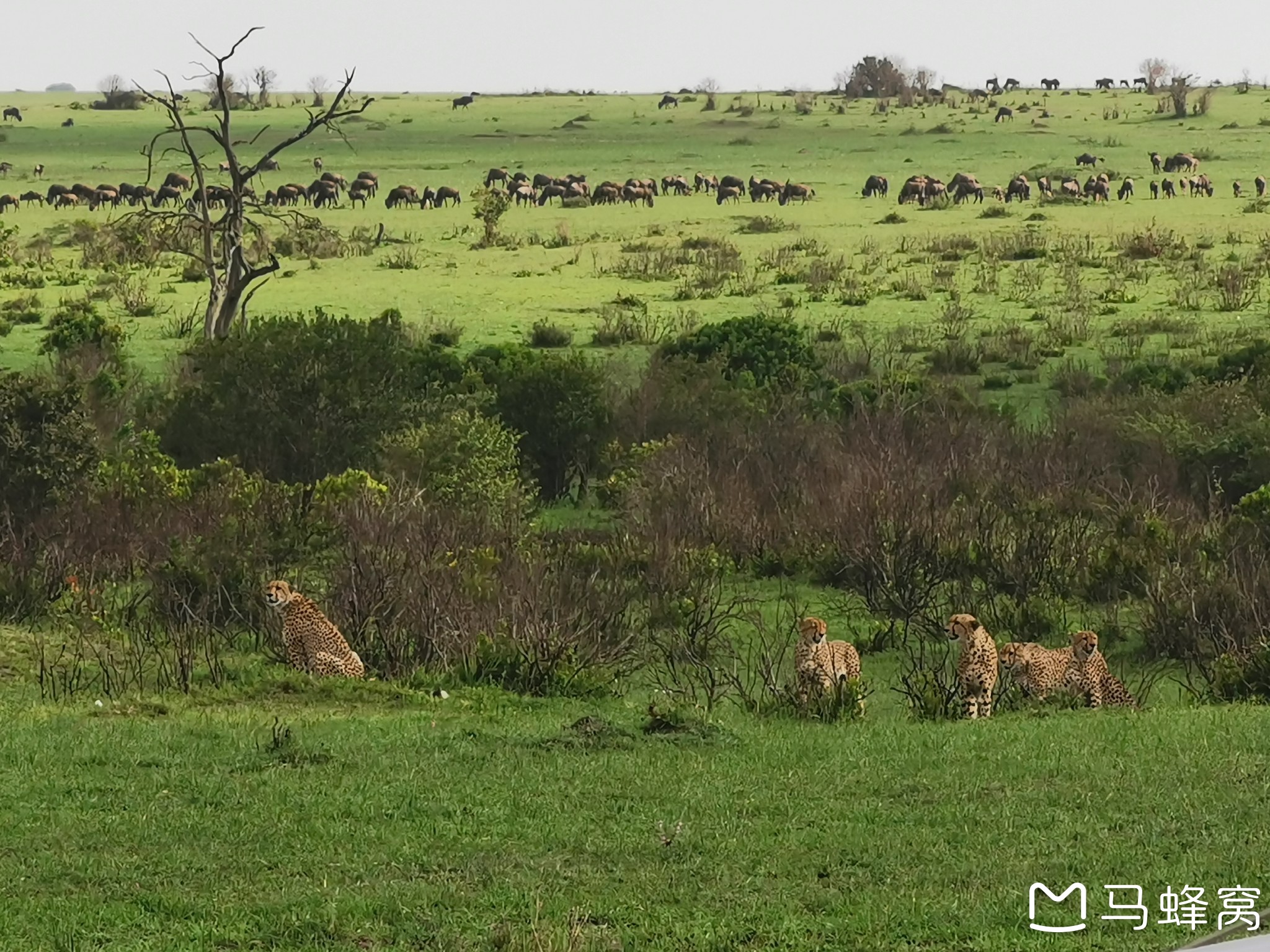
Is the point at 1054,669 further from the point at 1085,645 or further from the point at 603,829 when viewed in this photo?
the point at 603,829

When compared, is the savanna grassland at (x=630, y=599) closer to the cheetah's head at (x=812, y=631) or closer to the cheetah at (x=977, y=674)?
the cheetah at (x=977, y=674)

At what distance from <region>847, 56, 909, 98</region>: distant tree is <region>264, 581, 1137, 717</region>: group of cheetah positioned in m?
95.0

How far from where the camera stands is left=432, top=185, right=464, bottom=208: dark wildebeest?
53312 millimetres

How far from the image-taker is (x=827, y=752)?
8.47 m

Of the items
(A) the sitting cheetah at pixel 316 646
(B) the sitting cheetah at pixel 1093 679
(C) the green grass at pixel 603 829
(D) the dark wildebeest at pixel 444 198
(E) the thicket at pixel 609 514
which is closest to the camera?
(C) the green grass at pixel 603 829

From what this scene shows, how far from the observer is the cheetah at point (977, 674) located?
33.1ft

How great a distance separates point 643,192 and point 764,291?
864 inches

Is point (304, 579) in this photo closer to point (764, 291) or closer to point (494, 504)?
point (494, 504)

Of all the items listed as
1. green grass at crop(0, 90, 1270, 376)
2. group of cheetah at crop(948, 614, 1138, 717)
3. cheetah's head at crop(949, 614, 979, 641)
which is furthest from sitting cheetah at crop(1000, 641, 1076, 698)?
green grass at crop(0, 90, 1270, 376)

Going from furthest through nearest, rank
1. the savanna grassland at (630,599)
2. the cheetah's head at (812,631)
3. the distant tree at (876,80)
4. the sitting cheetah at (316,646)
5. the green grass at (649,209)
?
1. the distant tree at (876,80)
2. the green grass at (649,209)
3. the sitting cheetah at (316,646)
4. the cheetah's head at (812,631)
5. the savanna grassland at (630,599)

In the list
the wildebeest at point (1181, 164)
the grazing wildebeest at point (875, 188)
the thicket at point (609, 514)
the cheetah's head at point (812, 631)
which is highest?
the wildebeest at point (1181, 164)

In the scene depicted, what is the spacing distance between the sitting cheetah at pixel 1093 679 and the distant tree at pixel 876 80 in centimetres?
9493

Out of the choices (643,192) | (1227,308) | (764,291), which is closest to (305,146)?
(643,192)

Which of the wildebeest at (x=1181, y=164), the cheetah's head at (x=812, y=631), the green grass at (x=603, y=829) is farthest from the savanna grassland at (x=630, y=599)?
the wildebeest at (x=1181, y=164)
